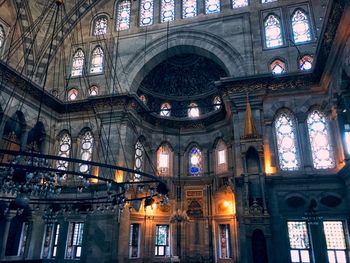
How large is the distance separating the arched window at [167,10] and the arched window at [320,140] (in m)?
10.6

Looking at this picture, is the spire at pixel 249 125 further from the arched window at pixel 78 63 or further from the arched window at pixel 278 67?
the arched window at pixel 78 63

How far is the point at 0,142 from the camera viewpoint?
1533 cm

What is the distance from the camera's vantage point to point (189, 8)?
19.5 metres

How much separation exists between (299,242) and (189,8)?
14946 mm

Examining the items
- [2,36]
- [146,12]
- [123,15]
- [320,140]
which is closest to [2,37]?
[2,36]

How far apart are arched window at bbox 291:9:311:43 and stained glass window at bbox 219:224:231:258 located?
1152 cm

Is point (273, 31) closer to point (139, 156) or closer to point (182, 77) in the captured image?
point (182, 77)

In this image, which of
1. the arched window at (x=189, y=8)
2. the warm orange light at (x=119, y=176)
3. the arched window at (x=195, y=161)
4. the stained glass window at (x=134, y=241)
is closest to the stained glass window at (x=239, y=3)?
the arched window at (x=189, y=8)

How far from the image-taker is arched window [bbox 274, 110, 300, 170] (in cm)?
1496

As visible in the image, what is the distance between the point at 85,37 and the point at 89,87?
15.0ft

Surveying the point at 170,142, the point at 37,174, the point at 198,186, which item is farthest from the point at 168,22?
the point at 37,174

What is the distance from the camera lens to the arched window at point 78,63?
19922 mm

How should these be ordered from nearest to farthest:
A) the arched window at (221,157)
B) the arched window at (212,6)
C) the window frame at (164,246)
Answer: the window frame at (164,246) → the arched window at (212,6) → the arched window at (221,157)

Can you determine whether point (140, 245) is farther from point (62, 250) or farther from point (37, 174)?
point (37, 174)
